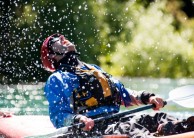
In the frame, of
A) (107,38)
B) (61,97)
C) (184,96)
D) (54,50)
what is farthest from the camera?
(107,38)

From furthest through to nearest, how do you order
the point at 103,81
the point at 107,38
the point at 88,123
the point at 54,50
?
the point at 107,38 < the point at 54,50 < the point at 103,81 < the point at 88,123

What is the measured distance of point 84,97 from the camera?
14.2 ft

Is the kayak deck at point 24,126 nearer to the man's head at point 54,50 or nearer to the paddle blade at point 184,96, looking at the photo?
the man's head at point 54,50

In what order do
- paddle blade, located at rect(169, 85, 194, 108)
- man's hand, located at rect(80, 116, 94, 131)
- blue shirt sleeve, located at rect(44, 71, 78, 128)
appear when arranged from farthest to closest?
paddle blade, located at rect(169, 85, 194, 108) → blue shirt sleeve, located at rect(44, 71, 78, 128) → man's hand, located at rect(80, 116, 94, 131)

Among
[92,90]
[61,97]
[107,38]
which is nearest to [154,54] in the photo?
[107,38]

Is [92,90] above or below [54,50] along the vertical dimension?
below

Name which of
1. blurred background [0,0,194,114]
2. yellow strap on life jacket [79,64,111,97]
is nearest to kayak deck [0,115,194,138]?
yellow strap on life jacket [79,64,111,97]

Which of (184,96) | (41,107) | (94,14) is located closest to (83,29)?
(94,14)

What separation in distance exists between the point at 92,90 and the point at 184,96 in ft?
2.62

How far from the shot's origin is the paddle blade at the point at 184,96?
4.74 metres

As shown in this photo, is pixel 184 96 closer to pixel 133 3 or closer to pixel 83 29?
pixel 83 29

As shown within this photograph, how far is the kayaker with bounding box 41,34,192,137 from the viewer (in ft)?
13.7

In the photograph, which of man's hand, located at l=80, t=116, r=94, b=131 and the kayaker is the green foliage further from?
man's hand, located at l=80, t=116, r=94, b=131

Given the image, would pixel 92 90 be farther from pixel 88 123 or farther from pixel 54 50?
pixel 54 50
